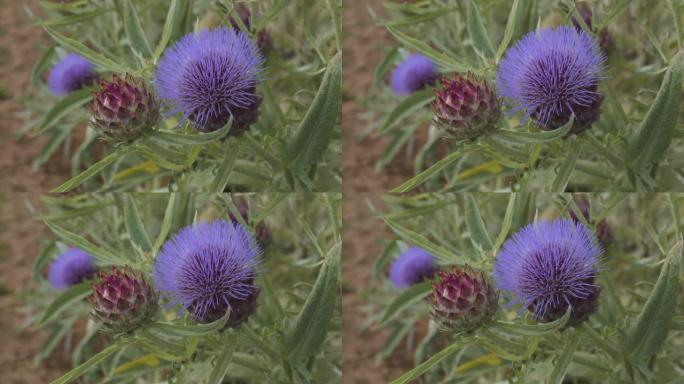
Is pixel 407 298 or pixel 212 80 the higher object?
pixel 212 80

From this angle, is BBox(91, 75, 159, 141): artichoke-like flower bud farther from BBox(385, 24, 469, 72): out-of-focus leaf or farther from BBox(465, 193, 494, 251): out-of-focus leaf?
BBox(465, 193, 494, 251): out-of-focus leaf

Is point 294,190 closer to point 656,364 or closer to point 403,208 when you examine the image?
point 403,208

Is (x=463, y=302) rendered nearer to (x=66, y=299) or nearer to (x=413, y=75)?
(x=413, y=75)

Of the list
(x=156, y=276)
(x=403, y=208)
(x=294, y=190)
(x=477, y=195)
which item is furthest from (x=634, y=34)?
(x=156, y=276)

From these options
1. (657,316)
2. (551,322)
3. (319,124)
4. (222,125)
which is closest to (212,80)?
(222,125)

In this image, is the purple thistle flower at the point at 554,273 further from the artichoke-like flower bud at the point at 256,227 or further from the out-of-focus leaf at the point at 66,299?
the out-of-focus leaf at the point at 66,299

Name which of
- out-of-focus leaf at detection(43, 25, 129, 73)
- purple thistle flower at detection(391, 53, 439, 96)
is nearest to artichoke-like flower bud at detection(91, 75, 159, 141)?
out-of-focus leaf at detection(43, 25, 129, 73)

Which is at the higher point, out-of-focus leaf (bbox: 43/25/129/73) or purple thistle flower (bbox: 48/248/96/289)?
out-of-focus leaf (bbox: 43/25/129/73)
